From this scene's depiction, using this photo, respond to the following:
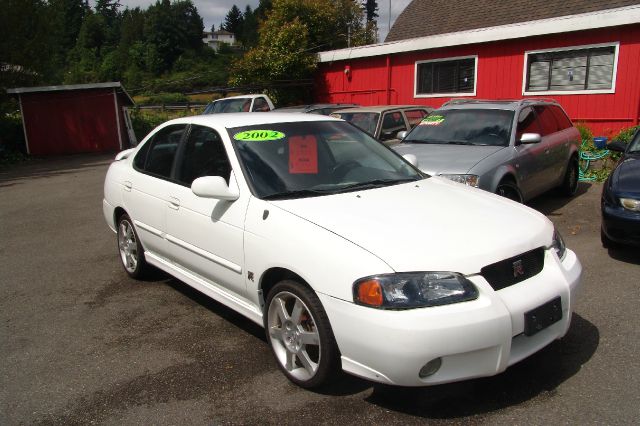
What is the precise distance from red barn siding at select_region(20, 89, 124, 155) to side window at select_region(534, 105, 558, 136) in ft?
54.2

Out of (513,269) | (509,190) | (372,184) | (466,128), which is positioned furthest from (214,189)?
(466,128)

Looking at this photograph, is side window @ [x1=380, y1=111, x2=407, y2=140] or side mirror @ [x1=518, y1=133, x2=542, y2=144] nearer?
side mirror @ [x1=518, y1=133, x2=542, y2=144]

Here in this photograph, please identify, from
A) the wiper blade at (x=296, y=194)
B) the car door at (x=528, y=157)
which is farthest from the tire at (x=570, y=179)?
the wiper blade at (x=296, y=194)

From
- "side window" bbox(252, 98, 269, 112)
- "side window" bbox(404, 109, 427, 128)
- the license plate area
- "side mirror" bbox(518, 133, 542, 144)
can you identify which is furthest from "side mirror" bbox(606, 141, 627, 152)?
"side window" bbox(252, 98, 269, 112)

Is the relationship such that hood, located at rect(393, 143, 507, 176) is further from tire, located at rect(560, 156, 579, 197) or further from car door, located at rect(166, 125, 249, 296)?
car door, located at rect(166, 125, 249, 296)

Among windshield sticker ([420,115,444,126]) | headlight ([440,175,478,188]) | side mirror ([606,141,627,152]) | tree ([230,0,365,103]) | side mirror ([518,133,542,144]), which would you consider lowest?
headlight ([440,175,478,188])

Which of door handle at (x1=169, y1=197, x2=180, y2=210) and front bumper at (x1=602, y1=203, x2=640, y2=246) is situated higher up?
door handle at (x1=169, y1=197, x2=180, y2=210)

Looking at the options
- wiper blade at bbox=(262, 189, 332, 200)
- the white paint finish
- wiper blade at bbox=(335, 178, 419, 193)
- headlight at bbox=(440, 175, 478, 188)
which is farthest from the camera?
the white paint finish

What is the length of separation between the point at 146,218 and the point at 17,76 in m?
19.0

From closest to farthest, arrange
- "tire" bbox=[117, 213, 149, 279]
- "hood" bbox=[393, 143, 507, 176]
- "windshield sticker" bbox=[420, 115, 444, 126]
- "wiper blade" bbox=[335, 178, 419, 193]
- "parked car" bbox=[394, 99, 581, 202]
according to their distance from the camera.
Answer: "wiper blade" bbox=[335, 178, 419, 193] < "tire" bbox=[117, 213, 149, 279] < "hood" bbox=[393, 143, 507, 176] < "parked car" bbox=[394, 99, 581, 202] < "windshield sticker" bbox=[420, 115, 444, 126]

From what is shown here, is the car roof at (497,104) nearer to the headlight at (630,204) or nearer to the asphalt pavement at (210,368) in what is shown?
the asphalt pavement at (210,368)

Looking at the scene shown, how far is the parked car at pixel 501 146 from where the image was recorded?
6.23m

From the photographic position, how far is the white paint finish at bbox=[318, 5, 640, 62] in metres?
11.9

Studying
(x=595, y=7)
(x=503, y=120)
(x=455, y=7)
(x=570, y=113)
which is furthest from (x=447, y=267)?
(x=455, y=7)
